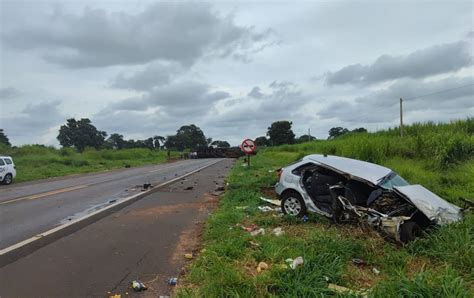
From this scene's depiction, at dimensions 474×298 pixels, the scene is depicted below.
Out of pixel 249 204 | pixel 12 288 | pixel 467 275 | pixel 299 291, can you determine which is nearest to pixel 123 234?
pixel 12 288

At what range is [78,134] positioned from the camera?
3314 inches

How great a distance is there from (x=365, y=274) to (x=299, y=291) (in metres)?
1.27

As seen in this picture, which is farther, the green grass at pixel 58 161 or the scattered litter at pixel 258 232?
the green grass at pixel 58 161

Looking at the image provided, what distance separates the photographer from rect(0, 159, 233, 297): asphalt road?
15.8 ft

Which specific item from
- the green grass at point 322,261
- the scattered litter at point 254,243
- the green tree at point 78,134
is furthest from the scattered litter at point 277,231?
the green tree at point 78,134

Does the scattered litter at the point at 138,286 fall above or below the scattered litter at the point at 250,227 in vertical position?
below

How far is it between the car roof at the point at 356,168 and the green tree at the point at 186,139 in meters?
110

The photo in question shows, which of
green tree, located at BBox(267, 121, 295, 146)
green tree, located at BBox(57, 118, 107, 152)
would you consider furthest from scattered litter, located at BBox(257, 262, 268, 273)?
green tree, located at BBox(267, 121, 295, 146)

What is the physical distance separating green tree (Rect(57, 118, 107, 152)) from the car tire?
80017mm

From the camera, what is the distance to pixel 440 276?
169 inches

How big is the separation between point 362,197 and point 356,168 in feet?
1.93

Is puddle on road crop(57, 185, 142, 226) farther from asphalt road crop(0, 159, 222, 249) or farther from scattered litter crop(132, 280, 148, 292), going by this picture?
scattered litter crop(132, 280, 148, 292)

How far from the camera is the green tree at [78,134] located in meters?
82.8

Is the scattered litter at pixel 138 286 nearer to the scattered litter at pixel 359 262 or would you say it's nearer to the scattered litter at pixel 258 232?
the scattered litter at pixel 258 232
